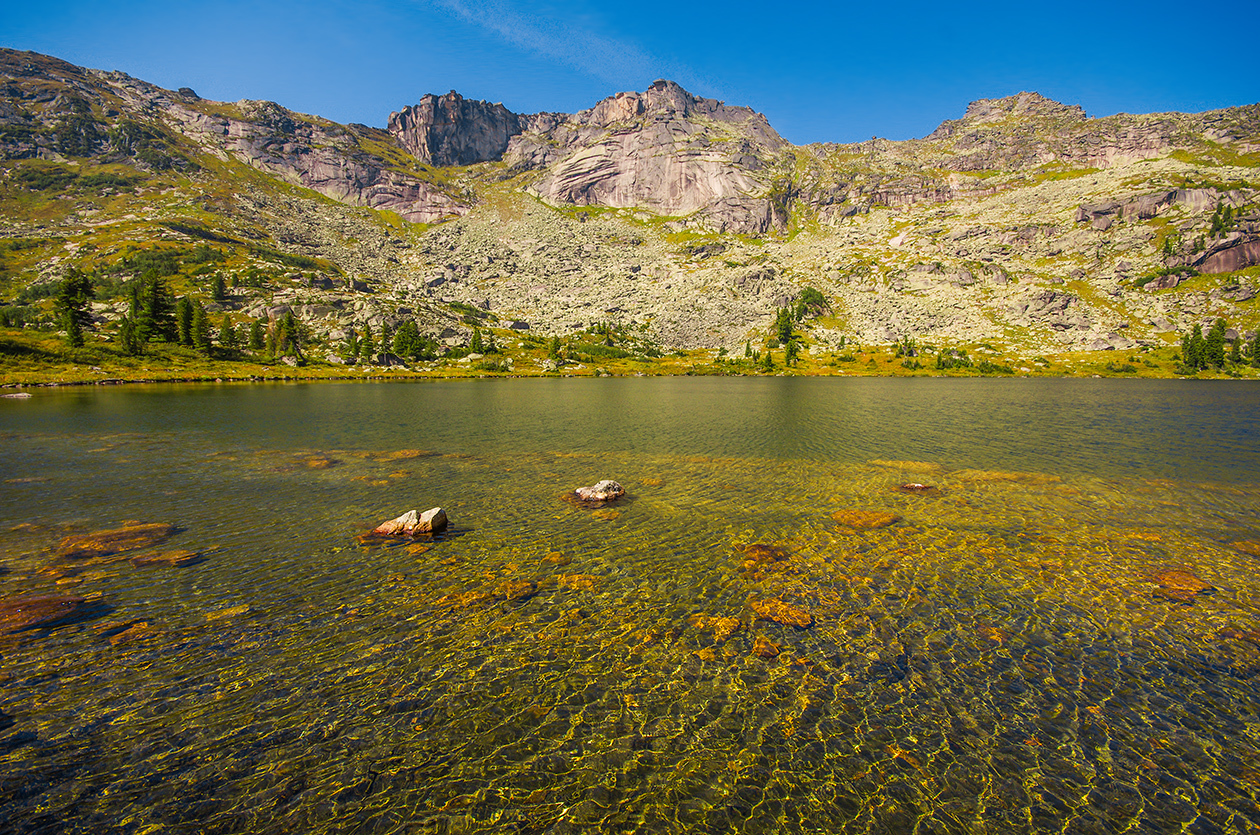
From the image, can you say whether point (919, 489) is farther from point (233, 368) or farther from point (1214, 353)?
point (1214, 353)

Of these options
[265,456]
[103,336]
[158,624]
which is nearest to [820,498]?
[158,624]

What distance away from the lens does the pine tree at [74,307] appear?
424 ft

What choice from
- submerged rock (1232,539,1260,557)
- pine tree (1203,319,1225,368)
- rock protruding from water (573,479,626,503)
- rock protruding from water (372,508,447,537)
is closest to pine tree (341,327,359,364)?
rock protruding from water (573,479,626,503)

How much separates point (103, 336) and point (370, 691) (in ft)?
650

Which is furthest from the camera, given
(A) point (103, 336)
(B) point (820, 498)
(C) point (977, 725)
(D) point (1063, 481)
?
(A) point (103, 336)

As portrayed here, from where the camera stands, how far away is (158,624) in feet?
51.6

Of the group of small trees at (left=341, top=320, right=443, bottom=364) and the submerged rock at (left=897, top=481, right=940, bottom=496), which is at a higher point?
the group of small trees at (left=341, top=320, right=443, bottom=364)

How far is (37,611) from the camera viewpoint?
1619cm

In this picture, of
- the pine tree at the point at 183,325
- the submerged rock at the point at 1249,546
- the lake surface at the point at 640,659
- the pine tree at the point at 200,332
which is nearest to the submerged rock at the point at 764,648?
the lake surface at the point at 640,659

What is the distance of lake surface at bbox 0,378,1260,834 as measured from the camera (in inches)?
381

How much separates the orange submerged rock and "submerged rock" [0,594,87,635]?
22.3 metres

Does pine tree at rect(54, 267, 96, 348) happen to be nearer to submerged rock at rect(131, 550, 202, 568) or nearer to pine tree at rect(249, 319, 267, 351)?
pine tree at rect(249, 319, 267, 351)

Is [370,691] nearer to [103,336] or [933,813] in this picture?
[933,813]

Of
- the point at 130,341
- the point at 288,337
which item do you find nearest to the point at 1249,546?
the point at 130,341
